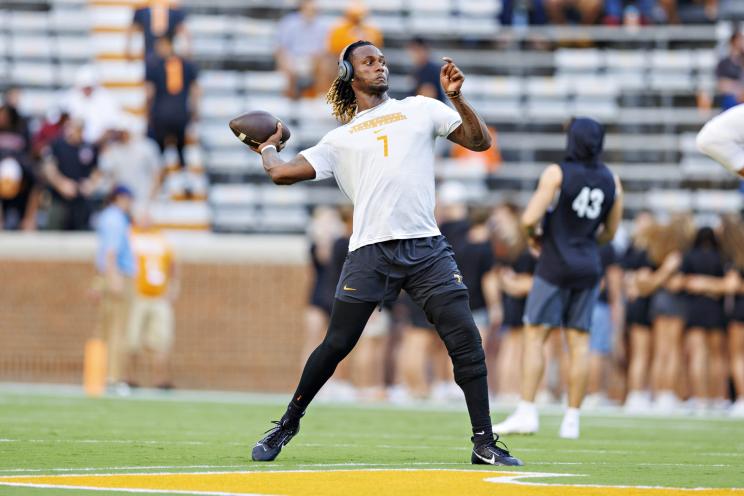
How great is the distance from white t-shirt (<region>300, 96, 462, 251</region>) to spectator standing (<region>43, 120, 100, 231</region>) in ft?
42.3

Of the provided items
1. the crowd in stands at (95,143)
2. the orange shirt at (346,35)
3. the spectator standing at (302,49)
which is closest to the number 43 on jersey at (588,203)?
the crowd in stands at (95,143)

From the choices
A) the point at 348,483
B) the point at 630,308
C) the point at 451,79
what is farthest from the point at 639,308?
the point at 348,483

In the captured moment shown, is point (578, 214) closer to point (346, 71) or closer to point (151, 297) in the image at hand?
point (346, 71)

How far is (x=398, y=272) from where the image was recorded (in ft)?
26.8

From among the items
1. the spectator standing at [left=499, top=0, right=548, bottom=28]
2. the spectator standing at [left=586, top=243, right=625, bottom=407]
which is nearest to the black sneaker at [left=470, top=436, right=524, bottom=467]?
the spectator standing at [left=586, top=243, right=625, bottom=407]

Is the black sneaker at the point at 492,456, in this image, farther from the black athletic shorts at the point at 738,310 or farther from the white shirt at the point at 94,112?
the white shirt at the point at 94,112

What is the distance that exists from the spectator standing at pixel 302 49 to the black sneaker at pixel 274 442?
45.7 feet

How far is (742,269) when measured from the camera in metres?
17.1

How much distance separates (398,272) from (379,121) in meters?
→ 0.78

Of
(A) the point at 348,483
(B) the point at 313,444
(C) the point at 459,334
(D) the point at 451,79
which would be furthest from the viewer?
(B) the point at 313,444

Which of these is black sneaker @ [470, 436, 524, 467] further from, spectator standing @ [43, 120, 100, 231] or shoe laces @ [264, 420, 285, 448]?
spectator standing @ [43, 120, 100, 231]

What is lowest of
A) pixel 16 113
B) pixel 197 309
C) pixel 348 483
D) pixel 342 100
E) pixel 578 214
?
pixel 197 309

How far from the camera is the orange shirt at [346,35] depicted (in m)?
21.3

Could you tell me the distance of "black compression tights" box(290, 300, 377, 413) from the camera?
26.8 ft
